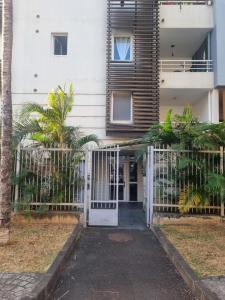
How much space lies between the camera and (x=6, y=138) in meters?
7.29

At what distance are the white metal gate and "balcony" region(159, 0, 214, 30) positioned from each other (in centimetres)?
902

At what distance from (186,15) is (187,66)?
3464 millimetres

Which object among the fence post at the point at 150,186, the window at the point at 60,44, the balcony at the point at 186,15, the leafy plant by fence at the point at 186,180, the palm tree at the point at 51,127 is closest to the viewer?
the leafy plant by fence at the point at 186,180

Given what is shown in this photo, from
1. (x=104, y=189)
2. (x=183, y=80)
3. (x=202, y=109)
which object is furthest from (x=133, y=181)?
(x=104, y=189)

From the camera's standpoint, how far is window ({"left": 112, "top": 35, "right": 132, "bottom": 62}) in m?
16.4

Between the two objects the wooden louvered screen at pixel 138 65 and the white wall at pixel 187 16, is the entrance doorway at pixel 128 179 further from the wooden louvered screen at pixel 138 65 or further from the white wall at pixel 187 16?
the white wall at pixel 187 16

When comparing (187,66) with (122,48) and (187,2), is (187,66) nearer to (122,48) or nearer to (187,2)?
(187,2)

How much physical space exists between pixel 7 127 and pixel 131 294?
4.46 metres

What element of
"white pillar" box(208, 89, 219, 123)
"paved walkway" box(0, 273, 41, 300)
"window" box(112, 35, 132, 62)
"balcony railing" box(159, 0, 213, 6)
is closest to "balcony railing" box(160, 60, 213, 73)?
"white pillar" box(208, 89, 219, 123)

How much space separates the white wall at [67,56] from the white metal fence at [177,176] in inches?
233

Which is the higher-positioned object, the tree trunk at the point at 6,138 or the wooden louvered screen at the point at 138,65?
the wooden louvered screen at the point at 138,65

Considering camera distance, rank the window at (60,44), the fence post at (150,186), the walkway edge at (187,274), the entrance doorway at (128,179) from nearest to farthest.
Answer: the walkway edge at (187,274) → the fence post at (150,186) → the window at (60,44) → the entrance doorway at (128,179)

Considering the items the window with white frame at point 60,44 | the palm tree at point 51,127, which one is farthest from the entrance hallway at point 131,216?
the window with white frame at point 60,44

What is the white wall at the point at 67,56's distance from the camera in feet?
52.9
